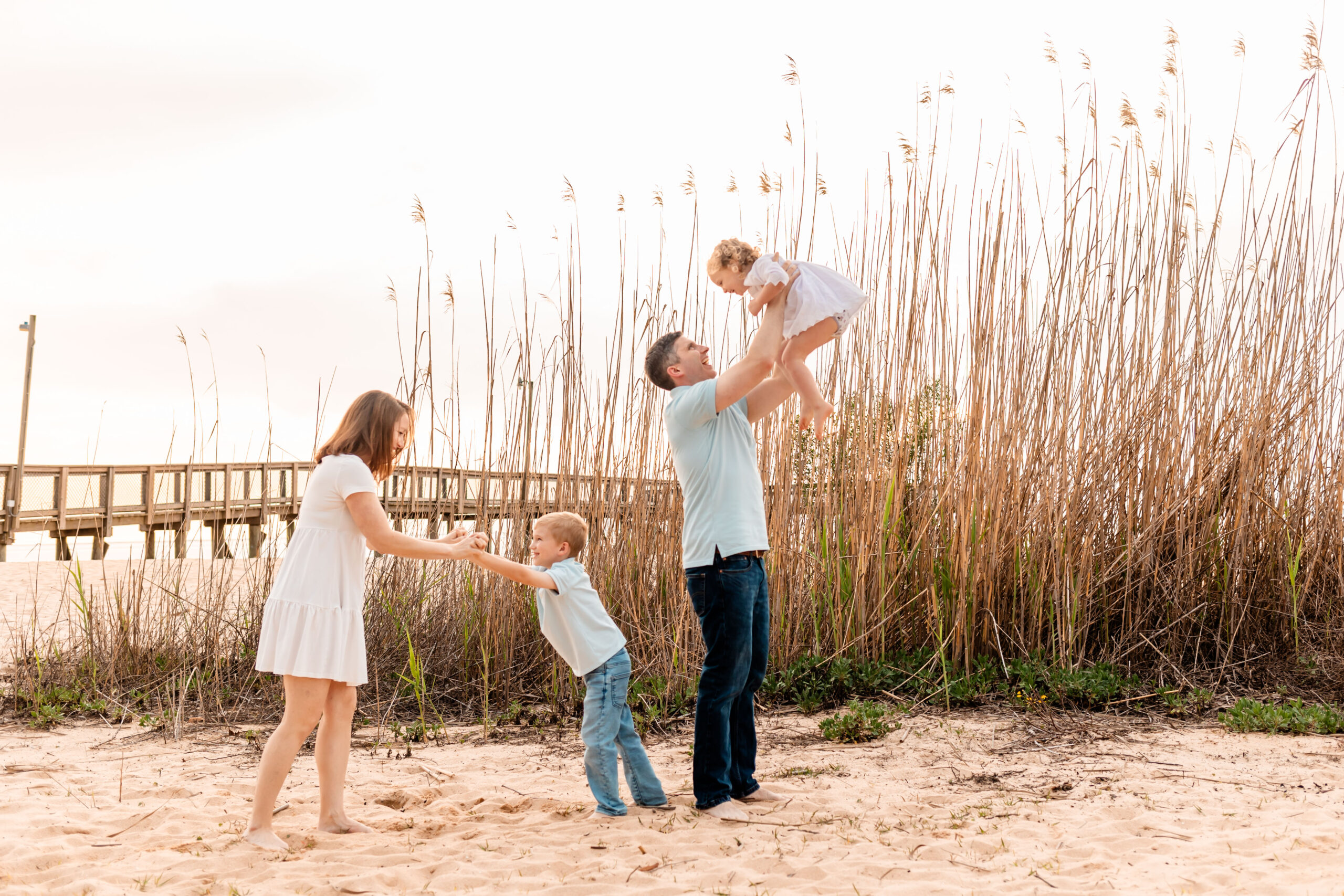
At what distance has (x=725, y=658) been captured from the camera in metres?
2.50

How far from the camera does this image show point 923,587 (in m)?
4.31

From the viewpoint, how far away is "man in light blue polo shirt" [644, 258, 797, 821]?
2.47m

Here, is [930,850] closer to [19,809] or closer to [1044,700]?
[1044,700]

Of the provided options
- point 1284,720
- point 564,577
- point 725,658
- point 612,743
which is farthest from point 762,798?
point 1284,720

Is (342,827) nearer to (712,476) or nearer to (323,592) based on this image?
(323,592)

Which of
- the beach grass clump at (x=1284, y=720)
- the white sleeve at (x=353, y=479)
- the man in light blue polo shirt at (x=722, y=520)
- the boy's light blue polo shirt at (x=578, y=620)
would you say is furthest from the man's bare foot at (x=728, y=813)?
the beach grass clump at (x=1284, y=720)

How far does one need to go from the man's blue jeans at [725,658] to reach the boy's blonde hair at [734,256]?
75 cm

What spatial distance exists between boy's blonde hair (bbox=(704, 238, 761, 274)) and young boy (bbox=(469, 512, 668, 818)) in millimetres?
817

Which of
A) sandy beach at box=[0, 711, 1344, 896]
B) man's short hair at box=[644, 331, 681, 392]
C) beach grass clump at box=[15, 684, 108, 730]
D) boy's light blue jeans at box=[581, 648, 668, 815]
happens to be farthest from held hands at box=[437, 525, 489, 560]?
beach grass clump at box=[15, 684, 108, 730]

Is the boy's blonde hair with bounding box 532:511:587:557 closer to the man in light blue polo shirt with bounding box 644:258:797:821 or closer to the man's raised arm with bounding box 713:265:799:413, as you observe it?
the man in light blue polo shirt with bounding box 644:258:797:821

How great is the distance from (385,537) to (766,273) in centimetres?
116

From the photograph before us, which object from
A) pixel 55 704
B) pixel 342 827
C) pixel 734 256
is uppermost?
pixel 734 256

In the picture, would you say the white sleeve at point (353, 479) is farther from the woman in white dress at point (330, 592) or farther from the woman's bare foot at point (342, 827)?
the woman's bare foot at point (342, 827)

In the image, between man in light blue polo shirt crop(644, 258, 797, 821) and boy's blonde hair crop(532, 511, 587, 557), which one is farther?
boy's blonde hair crop(532, 511, 587, 557)
